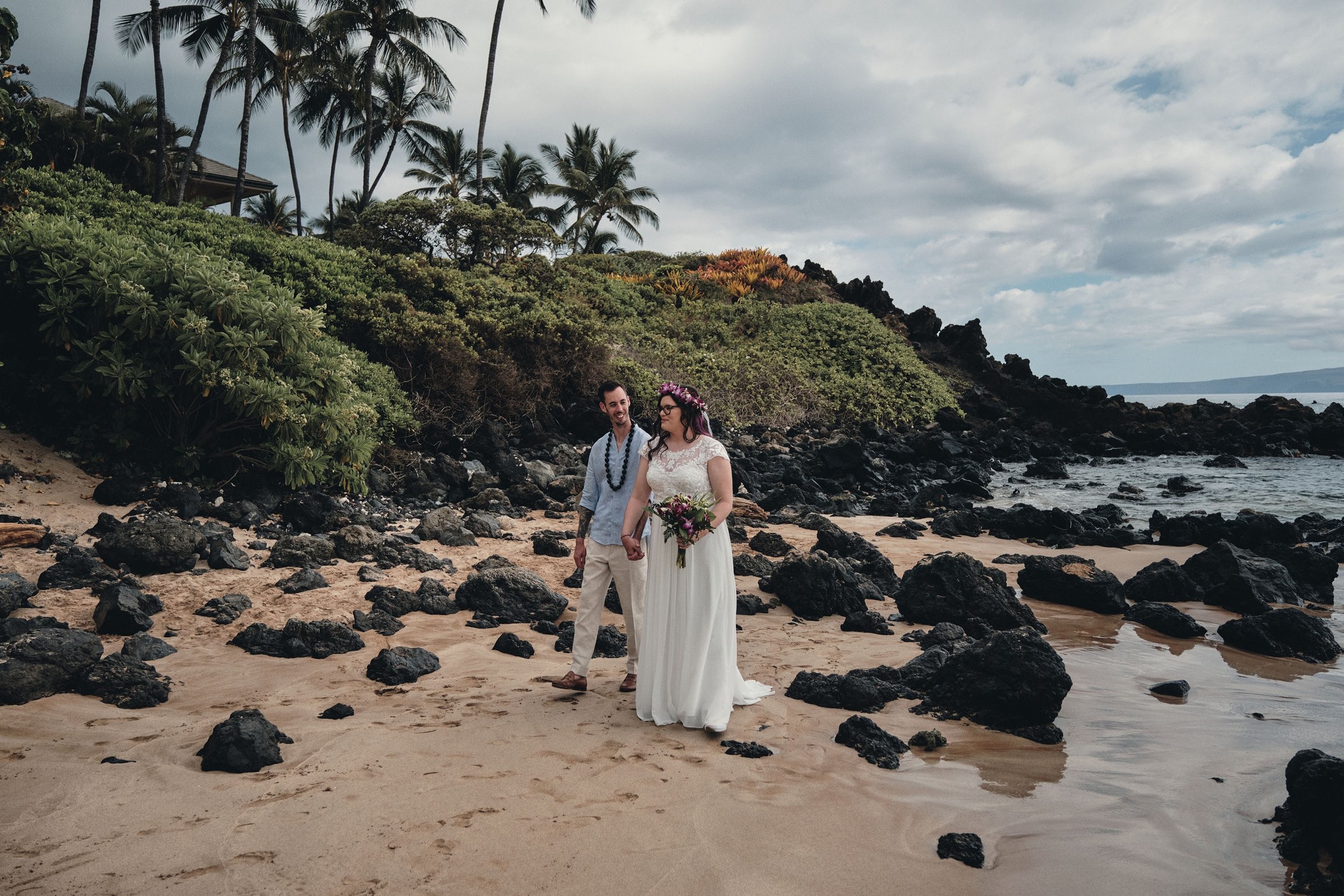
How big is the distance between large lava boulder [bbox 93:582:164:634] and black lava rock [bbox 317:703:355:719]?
236 cm

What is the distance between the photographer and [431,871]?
3.36 metres

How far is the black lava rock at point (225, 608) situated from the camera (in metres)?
6.82

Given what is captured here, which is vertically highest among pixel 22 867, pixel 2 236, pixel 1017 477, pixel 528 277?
pixel 528 277

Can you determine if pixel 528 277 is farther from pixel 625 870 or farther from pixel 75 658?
pixel 625 870

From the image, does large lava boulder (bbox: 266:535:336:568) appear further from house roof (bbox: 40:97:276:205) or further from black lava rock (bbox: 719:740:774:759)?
house roof (bbox: 40:97:276:205)

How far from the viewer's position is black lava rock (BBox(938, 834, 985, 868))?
144 inches

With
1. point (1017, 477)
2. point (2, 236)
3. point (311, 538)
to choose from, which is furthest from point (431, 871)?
point (1017, 477)

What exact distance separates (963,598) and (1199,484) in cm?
1671

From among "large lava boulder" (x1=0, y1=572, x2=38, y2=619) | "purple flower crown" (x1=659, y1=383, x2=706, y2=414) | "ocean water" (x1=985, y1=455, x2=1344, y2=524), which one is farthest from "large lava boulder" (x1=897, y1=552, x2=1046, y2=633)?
"ocean water" (x1=985, y1=455, x2=1344, y2=524)

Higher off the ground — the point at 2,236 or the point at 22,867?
the point at 2,236

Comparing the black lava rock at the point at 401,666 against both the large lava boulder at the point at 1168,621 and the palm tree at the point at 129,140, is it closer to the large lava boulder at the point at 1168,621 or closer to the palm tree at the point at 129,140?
the large lava boulder at the point at 1168,621

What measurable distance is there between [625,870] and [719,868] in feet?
1.34

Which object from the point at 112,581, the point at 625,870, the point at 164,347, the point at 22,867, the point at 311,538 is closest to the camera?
the point at 22,867

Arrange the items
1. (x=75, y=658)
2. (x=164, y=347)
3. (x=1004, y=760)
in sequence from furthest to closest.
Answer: (x=164, y=347)
(x=75, y=658)
(x=1004, y=760)
